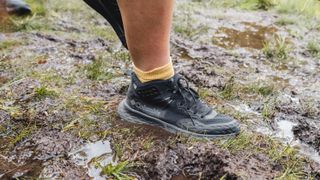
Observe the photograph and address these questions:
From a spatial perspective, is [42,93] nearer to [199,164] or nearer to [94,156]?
[94,156]

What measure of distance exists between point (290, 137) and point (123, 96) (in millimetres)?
1107

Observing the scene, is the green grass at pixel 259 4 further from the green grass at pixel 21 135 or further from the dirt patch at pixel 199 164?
the green grass at pixel 21 135

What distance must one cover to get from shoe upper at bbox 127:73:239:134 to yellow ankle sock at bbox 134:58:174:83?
3 cm

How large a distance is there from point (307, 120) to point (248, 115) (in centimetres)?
40

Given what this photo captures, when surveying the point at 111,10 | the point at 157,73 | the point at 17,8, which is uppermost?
the point at 111,10

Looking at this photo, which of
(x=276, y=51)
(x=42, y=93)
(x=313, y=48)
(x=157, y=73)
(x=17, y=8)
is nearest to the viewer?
(x=157, y=73)

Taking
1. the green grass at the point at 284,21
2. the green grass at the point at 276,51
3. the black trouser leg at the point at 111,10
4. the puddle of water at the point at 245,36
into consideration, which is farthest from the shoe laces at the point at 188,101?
the green grass at the point at 284,21

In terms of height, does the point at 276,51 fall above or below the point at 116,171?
below

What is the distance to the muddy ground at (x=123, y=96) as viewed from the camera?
194cm

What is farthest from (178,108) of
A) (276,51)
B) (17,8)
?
(17,8)

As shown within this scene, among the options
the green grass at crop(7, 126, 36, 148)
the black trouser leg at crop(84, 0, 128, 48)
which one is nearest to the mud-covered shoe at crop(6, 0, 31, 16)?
the black trouser leg at crop(84, 0, 128, 48)

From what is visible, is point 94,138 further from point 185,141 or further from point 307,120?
point 307,120

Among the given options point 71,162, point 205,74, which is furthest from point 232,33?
point 71,162

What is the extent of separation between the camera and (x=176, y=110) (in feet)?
7.32
